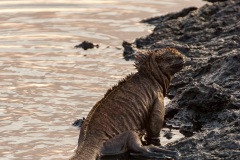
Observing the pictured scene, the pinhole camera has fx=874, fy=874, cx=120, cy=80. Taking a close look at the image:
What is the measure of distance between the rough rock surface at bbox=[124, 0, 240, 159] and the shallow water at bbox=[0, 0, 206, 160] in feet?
2.59

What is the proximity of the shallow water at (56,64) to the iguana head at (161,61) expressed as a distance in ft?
3.47

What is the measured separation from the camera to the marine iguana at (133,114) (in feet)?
28.7

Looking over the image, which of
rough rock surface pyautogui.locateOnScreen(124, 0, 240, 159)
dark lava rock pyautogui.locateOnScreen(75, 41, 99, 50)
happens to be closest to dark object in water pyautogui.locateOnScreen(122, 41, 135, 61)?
rough rock surface pyautogui.locateOnScreen(124, 0, 240, 159)

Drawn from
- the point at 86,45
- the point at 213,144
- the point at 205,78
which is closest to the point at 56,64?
the point at 86,45

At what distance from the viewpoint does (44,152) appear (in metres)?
9.00

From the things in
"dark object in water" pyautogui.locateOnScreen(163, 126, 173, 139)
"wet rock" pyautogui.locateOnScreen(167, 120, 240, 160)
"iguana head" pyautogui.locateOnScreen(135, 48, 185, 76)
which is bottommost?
"dark object in water" pyautogui.locateOnScreen(163, 126, 173, 139)

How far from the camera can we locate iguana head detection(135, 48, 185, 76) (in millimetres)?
9961

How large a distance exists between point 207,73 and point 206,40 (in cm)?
224

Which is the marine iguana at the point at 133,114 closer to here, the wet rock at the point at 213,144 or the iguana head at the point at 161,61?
the iguana head at the point at 161,61

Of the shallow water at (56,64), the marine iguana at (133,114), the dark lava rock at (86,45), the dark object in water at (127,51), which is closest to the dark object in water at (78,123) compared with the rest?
the shallow water at (56,64)

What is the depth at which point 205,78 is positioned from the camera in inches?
430

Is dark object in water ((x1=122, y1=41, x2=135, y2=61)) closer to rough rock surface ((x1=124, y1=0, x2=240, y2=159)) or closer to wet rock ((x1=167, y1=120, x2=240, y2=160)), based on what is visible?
rough rock surface ((x1=124, y1=0, x2=240, y2=159))

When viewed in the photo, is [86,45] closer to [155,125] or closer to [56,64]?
[56,64]

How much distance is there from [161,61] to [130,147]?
1.59 m
